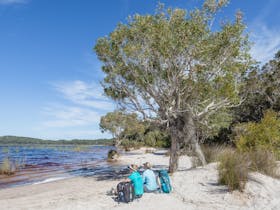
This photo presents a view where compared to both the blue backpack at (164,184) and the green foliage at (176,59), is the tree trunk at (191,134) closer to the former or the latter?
the green foliage at (176,59)

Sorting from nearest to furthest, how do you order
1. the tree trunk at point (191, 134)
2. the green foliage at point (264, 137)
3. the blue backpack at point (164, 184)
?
the blue backpack at point (164, 184) → the tree trunk at point (191, 134) → the green foliage at point (264, 137)

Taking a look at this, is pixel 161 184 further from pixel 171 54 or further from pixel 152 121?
pixel 171 54

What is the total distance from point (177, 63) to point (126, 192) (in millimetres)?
6956

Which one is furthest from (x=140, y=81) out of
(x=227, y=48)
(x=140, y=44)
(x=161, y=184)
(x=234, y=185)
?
(x=234, y=185)

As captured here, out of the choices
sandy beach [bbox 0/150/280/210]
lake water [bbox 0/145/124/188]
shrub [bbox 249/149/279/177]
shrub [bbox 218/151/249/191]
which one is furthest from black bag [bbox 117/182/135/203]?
lake water [bbox 0/145/124/188]

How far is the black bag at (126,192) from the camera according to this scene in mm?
8330

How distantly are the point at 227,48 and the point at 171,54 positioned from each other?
3.01 metres

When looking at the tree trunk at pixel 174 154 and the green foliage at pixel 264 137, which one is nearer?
the tree trunk at pixel 174 154

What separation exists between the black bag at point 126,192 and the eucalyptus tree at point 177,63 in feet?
17.0

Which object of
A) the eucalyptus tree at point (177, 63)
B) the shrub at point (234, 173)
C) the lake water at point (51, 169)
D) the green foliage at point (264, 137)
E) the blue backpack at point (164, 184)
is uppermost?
the eucalyptus tree at point (177, 63)

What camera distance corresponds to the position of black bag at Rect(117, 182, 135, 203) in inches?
328

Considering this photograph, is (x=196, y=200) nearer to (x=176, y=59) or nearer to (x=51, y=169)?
(x=176, y=59)

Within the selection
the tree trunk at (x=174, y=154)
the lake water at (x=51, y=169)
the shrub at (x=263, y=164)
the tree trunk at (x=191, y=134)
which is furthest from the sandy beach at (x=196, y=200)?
the lake water at (x=51, y=169)

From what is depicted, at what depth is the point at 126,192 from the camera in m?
8.34
